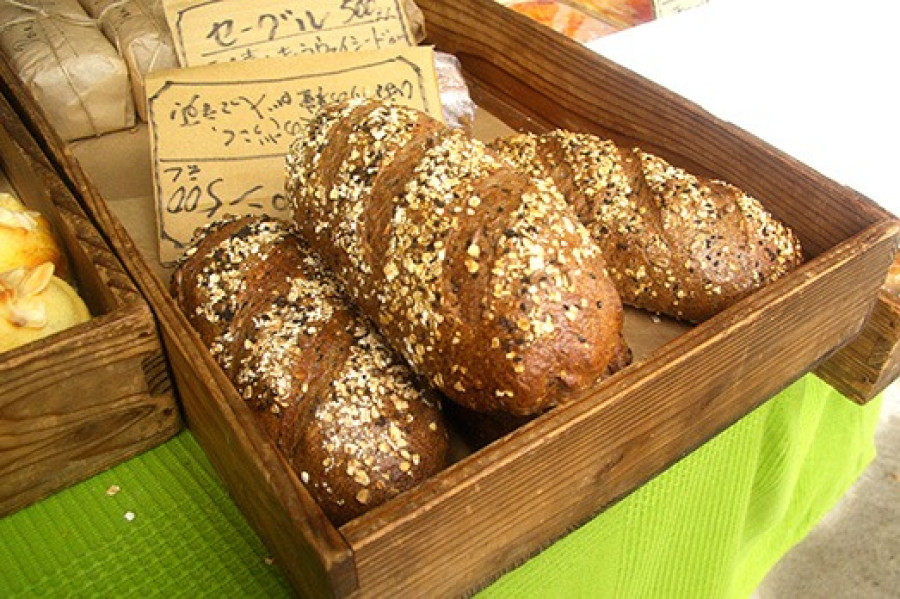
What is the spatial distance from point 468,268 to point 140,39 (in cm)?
112

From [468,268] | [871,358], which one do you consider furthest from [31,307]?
[871,358]

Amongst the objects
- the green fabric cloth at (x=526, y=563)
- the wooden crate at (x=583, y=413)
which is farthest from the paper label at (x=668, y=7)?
the green fabric cloth at (x=526, y=563)

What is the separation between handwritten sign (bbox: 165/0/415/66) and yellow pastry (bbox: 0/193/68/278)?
1.71ft

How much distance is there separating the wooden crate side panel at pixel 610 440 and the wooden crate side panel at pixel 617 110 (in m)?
0.15

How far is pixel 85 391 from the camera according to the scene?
99 cm

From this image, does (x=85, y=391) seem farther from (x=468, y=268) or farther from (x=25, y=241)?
(x=468, y=268)

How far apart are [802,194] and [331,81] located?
2.88 feet

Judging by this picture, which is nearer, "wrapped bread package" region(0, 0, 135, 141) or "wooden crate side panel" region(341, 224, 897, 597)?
"wooden crate side panel" region(341, 224, 897, 597)

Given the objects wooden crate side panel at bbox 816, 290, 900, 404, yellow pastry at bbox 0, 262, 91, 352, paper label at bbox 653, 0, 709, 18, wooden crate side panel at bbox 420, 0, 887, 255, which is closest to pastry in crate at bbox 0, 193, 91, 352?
yellow pastry at bbox 0, 262, 91, 352

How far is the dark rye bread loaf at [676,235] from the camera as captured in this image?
1.22m

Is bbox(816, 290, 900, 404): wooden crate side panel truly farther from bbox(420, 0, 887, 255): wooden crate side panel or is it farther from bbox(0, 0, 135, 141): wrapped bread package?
bbox(0, 0, 135, 141): wrapped bread package

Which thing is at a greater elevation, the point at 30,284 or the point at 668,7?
the point at 668,7

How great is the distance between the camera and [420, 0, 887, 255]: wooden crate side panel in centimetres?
126

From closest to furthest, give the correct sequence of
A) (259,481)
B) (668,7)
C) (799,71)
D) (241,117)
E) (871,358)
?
(259,481) < (871,358) < (241,117) < (799,71) < (668,7)
